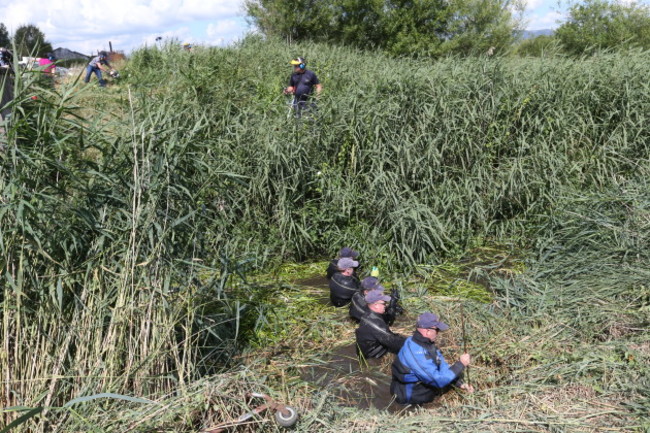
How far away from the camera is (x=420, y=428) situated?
144 inches

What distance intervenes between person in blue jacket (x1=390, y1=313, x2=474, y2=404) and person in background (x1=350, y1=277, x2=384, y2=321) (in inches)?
36.6

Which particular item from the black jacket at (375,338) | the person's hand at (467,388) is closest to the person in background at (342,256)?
the black jacket at (375,338)

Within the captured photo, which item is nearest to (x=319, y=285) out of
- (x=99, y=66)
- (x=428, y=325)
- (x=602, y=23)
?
(x=428, y=325)

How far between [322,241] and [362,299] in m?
2.15

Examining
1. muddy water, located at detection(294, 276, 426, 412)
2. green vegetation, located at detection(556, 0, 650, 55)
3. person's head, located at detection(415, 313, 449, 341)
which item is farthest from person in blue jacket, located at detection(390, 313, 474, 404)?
green vegetation, located at detection(556, 0, 650, 55)

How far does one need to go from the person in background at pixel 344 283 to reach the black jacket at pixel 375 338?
0.95m

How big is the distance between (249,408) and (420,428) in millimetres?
1152

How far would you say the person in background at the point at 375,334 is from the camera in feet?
16.3

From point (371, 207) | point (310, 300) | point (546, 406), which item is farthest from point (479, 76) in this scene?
point (546, 406)

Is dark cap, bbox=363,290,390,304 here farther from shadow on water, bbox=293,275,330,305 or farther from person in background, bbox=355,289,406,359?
shadow on water, bbox=293,275,330,305

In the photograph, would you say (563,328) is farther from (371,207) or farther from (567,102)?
(567,102)

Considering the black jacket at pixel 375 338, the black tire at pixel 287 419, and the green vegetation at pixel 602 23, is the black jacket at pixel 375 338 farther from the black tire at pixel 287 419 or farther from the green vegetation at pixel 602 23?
the green vegetation at pixel 602 23

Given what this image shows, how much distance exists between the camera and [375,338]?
16.5ft

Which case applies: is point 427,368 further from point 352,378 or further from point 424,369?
point 352,378
